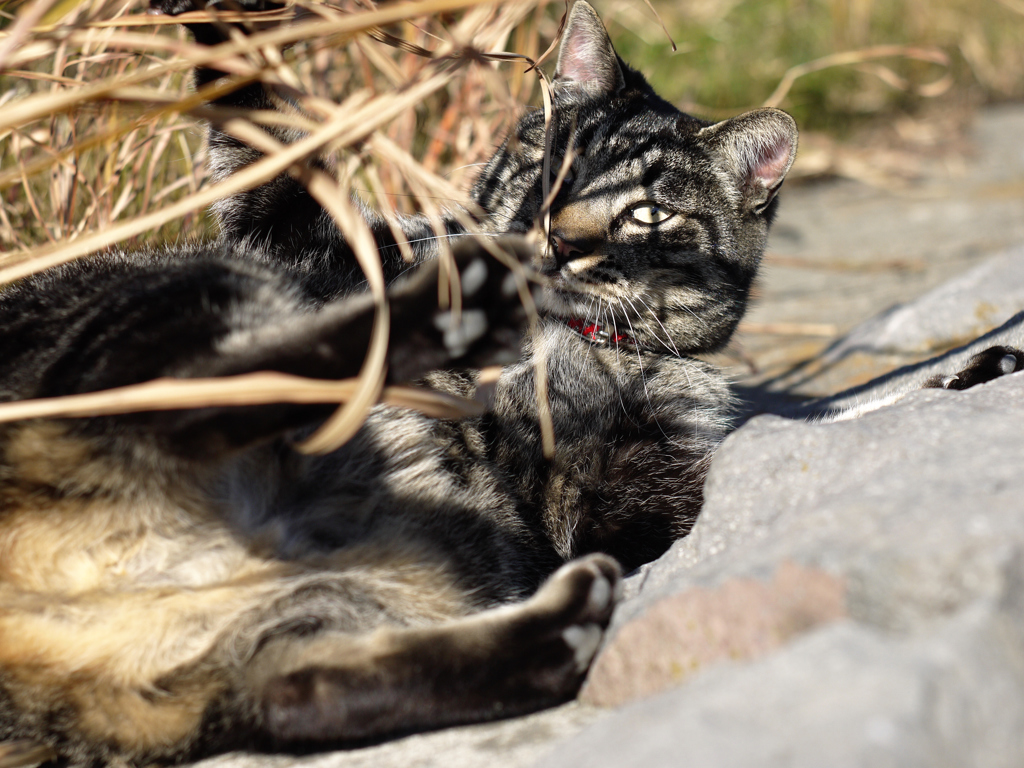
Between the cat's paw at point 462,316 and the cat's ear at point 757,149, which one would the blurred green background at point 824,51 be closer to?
the cat's ear at point 757,149

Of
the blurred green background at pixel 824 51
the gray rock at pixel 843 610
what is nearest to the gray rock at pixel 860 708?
the gray rock at pixel 843 610

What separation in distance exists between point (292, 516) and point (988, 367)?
46.0 inches

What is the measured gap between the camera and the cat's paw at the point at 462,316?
1004mm

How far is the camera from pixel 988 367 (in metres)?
1.42

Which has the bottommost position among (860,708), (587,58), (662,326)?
(662,326)

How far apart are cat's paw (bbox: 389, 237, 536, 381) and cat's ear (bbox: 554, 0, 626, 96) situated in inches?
42.8

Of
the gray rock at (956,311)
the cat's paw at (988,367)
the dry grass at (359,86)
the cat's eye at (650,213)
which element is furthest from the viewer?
the gray rock at (956,311)

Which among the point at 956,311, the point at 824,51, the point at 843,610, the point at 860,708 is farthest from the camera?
the point at 824,51

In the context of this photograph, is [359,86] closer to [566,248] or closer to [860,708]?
[566,248]

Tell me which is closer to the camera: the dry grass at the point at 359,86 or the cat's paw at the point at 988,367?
the dry grass at the point at 359,86

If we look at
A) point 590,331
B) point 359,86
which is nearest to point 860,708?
point 590,331

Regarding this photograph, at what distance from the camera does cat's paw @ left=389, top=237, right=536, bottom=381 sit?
3.29 feet

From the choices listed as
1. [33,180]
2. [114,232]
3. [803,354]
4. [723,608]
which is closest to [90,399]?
[114,232]

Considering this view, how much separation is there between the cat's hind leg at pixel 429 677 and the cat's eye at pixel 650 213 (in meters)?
0.95
